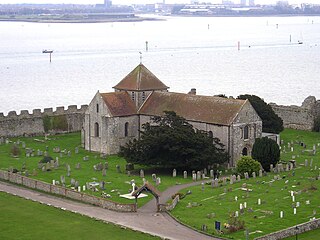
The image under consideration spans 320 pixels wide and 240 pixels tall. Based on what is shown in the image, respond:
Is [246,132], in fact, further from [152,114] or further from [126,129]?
[126,129]

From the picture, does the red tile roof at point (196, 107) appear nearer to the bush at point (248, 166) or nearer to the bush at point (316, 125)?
the bush at point (248, 166)

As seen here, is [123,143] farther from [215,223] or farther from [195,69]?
[195,69]

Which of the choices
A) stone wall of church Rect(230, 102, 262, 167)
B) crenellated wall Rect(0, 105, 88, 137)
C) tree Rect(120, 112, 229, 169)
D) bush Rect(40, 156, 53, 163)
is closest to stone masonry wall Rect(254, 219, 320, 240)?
tree Rect(120, 112, 229, 169)

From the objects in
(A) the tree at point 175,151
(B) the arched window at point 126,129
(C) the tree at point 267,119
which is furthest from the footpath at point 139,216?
(C) the tree at point 267,119

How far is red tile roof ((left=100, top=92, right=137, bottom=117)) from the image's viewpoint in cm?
6188

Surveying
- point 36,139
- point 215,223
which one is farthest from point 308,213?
point 36,139

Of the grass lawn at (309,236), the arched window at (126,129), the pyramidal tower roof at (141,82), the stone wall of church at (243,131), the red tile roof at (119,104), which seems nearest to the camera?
the grass lawn at (309,236)

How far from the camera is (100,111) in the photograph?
62188mm

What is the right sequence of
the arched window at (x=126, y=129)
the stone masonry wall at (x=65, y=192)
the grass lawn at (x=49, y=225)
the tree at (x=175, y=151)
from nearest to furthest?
the grass lawn at (x=49, y=225) < the stone masonry wall at (x=65, y=192) < the tree at (x=175, y=151) < the arched window at (x=126, y=129)

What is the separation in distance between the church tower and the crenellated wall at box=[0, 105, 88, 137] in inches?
302

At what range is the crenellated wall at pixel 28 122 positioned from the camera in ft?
225

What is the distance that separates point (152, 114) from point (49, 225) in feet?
78.1

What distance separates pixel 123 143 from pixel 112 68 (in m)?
90.1

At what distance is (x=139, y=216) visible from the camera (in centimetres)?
4159
